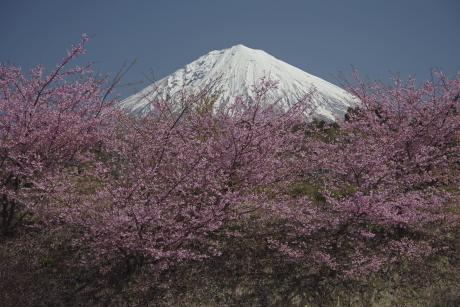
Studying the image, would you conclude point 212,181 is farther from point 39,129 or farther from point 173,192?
point 39,129

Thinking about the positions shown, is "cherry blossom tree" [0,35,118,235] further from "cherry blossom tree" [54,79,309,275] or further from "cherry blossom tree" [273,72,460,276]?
"cherry blossom tree" [273,72,460,276]

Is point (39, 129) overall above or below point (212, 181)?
above

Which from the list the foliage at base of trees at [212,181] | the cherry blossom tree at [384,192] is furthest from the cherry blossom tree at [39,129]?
the cherry blossom tree at [384,192]

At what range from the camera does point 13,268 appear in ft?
19.7

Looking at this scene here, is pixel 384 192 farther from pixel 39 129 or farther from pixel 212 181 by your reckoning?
pixel 39 129

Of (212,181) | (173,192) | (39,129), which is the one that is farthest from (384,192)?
(39,129)

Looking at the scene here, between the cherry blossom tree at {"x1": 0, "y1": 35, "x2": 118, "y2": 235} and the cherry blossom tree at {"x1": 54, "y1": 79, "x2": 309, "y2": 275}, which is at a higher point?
the cherry blossom tree at {"x1": 0, "y1": 35, "x2": 118, "y2": 235}

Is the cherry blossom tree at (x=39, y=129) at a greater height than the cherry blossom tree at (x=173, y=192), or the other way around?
the cherry blossom tree at (x=39, y=129)

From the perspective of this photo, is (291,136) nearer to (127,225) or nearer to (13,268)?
(127,225)

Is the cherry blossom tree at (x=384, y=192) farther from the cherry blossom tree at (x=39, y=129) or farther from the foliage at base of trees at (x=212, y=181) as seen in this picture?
the cherry blossom tree at (x=39, y=129)

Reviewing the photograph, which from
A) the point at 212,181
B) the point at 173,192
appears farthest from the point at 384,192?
the point at 173,192

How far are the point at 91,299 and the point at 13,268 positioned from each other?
172cm

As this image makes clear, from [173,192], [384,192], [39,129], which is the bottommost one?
[384,192]

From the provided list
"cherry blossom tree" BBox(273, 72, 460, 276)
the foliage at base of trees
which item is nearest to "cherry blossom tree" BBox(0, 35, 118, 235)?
the foliage at base of trees
